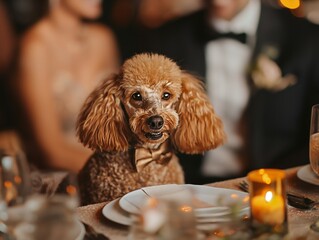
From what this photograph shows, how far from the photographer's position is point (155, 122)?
43.4 inches

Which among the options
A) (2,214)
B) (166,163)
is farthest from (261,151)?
(2,214)

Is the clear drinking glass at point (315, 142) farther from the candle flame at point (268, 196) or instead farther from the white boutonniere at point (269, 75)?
the white boutonniere at point (269, 75)

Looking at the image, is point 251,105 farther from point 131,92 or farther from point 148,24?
point 131,92

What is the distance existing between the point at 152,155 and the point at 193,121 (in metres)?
0.10

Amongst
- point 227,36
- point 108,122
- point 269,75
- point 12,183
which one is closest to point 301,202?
point 108,122

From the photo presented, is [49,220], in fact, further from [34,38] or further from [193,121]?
[34,38]

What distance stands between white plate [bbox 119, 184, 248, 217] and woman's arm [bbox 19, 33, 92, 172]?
3.11 ft

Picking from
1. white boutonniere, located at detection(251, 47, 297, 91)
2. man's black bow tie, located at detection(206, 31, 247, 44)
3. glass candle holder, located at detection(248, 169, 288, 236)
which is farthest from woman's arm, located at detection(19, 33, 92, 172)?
glass candle holder, located at detection(248, 169, 288, 236)

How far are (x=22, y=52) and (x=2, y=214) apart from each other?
1.14 metres

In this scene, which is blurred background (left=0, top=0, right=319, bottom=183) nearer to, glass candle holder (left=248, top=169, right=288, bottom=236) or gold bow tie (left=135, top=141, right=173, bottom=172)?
gold bow tie (left=135, top=141, right=173, bottom=172)

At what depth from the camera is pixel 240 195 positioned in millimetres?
1054

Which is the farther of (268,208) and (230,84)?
(230,84)

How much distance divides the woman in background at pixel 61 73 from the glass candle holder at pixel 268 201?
3.83 ft

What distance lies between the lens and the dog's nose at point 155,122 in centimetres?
110
